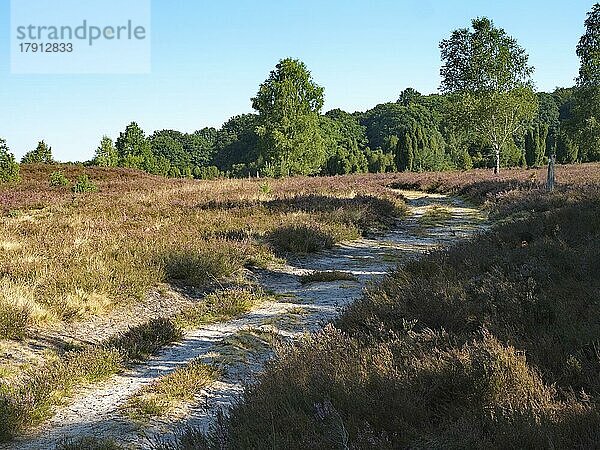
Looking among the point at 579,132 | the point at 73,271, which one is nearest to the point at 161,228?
the point at 73,271

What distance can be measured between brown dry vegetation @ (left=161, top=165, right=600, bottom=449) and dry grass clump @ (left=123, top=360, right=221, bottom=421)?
0.93m

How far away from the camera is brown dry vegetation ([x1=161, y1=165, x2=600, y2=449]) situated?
2.91 meters

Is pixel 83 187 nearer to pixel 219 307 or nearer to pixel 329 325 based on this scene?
pixel 219 307

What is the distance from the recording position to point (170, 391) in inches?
194

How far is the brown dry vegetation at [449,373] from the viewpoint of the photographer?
291 cm

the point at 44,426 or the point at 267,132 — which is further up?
the point at 267,132

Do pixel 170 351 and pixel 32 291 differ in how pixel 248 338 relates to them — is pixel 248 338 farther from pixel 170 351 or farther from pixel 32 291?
pixel 32 291

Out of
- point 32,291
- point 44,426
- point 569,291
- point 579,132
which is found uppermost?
point 579,132

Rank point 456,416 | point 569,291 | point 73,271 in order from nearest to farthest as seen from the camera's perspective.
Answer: point 456,416
point 569,291
point 73,271

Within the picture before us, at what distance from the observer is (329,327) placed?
518 cm

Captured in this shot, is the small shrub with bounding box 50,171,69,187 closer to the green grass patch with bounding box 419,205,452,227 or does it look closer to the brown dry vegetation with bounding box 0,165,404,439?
the brown dry vegetation with bounding box 0,165,404,439

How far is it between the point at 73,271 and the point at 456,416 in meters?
7.02

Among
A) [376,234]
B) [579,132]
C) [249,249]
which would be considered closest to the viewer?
[249,249]

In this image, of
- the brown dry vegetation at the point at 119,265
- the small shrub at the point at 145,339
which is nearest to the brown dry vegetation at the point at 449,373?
the small shrub at the point at 145,339
